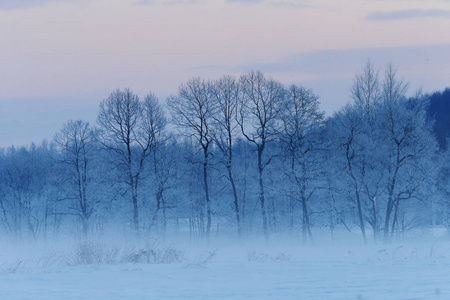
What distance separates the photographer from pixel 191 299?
10305mm

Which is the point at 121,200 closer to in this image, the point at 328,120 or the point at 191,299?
the point at 328,120

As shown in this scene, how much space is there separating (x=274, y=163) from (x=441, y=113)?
47.4 m

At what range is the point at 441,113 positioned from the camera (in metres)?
83.9

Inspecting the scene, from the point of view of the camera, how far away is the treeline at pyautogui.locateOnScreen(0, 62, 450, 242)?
132 ft

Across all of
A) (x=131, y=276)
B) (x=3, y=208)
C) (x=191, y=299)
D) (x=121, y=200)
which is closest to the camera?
(x=191, y=299)

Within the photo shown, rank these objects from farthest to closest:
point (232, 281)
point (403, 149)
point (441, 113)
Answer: point (441, 113)
point (403, 149)
point (232, 281)

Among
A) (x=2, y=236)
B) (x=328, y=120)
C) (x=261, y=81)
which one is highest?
(x=261, y=81)

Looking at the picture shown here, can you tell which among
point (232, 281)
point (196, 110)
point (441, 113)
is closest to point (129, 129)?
point (196, 110)

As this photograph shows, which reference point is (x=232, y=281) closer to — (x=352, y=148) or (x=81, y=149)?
(x=352, y=148)

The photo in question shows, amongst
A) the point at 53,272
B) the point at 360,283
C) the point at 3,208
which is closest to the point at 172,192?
the point at 3,208

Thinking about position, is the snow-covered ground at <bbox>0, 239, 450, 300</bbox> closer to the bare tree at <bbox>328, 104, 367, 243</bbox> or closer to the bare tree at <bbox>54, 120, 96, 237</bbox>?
the bare tree at <bbox>328, 104, 367, 243</bbox>

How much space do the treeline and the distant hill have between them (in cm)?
2403

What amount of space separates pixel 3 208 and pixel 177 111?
25.5 m

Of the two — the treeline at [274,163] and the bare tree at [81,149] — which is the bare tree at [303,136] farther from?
the bare tree at [81,149]
